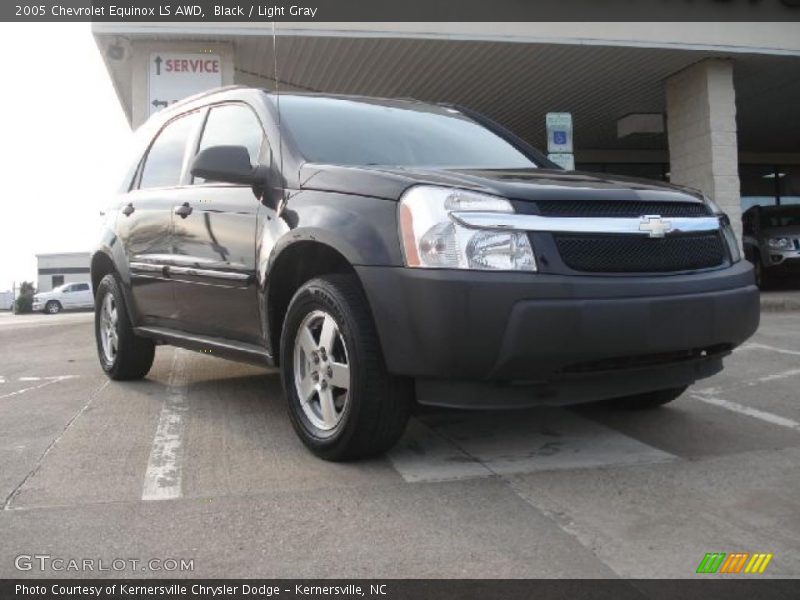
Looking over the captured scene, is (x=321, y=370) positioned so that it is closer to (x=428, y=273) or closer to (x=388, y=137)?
(x=428, y=273)

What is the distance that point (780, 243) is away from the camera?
1226cm

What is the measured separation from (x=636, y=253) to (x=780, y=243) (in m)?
10.7

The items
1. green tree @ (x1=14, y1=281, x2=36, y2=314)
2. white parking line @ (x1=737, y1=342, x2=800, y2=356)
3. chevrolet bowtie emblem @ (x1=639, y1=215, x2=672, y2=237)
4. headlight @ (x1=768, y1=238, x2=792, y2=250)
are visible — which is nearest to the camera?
chevrolet bowtie emblem @ (x1=639, y1=215, x2=672, y2=237)

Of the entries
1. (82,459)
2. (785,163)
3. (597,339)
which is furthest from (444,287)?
(785,163)

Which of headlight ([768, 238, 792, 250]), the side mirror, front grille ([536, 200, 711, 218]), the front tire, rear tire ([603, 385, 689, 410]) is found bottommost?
rear tire ([603, 385, 689, 410])

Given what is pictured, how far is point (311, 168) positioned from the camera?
11.4 ft

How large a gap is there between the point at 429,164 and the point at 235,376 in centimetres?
263

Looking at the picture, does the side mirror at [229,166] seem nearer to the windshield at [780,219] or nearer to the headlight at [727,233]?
the headlight at [727,233]

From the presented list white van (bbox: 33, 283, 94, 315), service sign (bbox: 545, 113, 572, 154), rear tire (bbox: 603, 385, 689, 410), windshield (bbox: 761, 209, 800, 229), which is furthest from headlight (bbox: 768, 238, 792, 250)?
white van (bbox: 33, 283, 94, 315)

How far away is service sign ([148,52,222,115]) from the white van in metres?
35.1

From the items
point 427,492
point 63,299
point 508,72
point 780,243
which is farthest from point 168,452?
point 63,299

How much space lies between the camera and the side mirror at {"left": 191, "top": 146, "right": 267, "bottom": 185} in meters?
3.61

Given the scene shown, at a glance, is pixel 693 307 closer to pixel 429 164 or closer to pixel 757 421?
pixel 757 421
